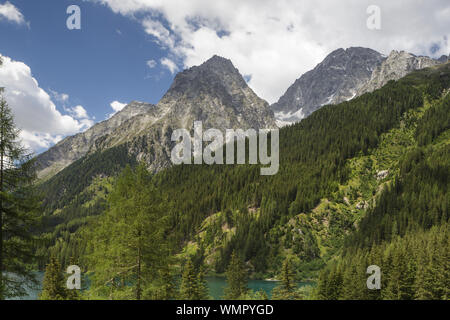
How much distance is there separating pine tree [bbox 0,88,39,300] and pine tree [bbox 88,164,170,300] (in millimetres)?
4769

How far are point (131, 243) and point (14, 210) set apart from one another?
7843 millimetres

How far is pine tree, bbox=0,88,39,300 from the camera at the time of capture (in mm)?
17878

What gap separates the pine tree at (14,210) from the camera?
17.9 metres

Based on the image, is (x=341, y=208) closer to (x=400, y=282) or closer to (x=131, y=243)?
(x=400, y=282)

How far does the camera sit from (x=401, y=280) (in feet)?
186

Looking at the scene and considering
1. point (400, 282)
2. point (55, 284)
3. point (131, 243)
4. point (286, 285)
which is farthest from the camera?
point (400, 282)

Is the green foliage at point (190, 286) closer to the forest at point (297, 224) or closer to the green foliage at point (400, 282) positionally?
the forest at point (297, 224)

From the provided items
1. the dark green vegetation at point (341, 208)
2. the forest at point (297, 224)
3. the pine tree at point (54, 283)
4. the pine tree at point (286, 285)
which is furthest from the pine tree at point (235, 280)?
the pine tree at point (54, 283)

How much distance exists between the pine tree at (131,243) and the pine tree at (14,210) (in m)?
4.77

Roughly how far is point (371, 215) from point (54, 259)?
11702 cm

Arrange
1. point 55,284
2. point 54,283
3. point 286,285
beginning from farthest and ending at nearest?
point 286,285 → point 54,283 → point 55,284

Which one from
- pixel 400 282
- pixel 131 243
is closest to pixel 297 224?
pixel 400 282

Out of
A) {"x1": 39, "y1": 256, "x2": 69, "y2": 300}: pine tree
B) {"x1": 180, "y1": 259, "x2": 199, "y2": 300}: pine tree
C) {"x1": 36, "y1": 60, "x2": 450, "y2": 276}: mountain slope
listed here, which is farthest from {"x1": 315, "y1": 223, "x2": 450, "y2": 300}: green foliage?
{"x1": 36, "y1": 60, "x2": 450, "y2": 276}: mountain slope

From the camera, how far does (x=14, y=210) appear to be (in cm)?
1847
